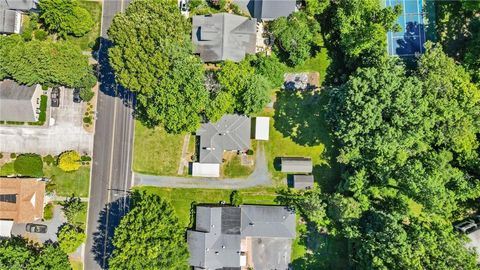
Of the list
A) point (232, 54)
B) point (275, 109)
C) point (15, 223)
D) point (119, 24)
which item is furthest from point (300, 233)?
point (15, 223)

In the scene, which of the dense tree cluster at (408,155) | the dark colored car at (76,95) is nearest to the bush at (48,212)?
the dark colored car at (76,95)

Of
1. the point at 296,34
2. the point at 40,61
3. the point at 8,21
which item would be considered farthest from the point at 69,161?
the point at 296,34

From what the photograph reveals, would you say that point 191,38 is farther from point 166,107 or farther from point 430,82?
point 430,82

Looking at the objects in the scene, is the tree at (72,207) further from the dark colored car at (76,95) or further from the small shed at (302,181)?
the small shed at (302,181)

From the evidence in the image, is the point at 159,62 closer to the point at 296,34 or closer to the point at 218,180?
the point at 296,34

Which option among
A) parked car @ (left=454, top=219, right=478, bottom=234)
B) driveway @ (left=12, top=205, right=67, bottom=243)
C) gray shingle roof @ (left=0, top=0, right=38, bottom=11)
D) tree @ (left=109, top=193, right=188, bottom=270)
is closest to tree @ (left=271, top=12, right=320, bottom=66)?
tree @ (left=109, top=193, right=188, bottom=270)

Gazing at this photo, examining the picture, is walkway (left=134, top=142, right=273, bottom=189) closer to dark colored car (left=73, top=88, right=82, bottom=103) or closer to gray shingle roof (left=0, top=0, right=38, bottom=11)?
dark colored car (left=73, top=88, right=82, bottom=103)
